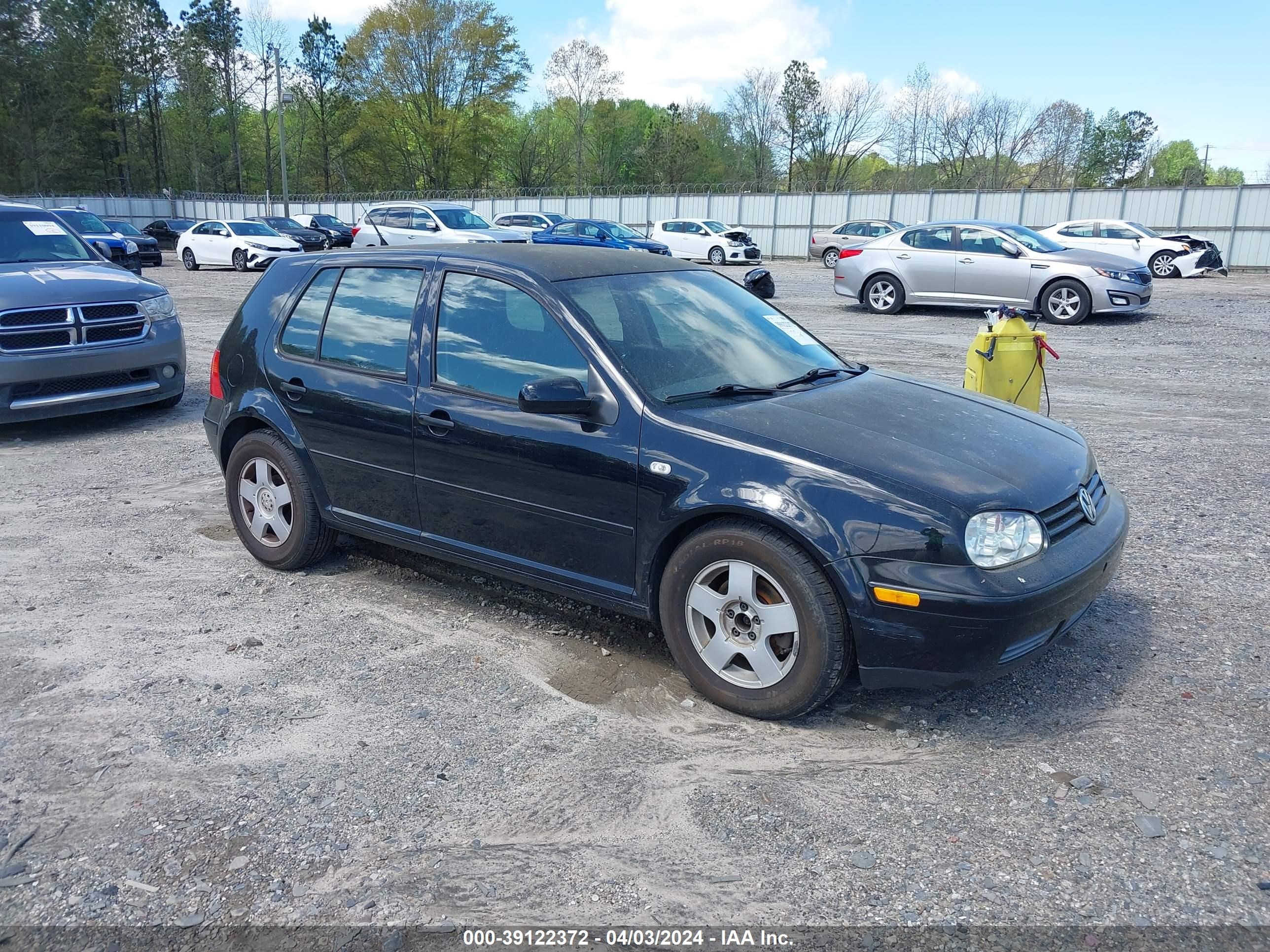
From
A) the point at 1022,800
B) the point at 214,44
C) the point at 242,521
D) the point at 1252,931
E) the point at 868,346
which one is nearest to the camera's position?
the point at 1252,931

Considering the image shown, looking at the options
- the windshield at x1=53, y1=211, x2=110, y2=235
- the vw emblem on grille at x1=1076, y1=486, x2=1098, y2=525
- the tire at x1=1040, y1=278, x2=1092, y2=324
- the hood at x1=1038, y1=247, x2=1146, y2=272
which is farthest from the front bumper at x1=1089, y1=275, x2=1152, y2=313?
the windshield at x1=53, y1=211, x2=110, y2=235

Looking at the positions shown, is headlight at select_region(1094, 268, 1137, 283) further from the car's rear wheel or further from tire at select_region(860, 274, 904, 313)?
the car's rear wheel

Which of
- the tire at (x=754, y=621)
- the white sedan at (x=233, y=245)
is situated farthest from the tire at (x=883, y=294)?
Answer: the white sedan at (x=233, y=245)

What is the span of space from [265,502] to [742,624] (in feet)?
9.58

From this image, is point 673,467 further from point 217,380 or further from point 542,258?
point 217,380

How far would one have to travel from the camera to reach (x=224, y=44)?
67562mm

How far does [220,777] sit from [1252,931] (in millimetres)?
3153

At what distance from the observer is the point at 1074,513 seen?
378cm

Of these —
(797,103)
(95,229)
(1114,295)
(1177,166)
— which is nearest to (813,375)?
(1114,295)

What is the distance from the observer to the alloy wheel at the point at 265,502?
5.21m

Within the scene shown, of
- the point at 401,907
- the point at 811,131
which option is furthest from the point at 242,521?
the point at 811,131

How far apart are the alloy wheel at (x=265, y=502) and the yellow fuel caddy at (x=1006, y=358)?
15.0ft

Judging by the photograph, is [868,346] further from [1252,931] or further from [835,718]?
[1252,931]

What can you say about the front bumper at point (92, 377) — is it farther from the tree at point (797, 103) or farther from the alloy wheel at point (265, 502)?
the tree at point (797, 103)
